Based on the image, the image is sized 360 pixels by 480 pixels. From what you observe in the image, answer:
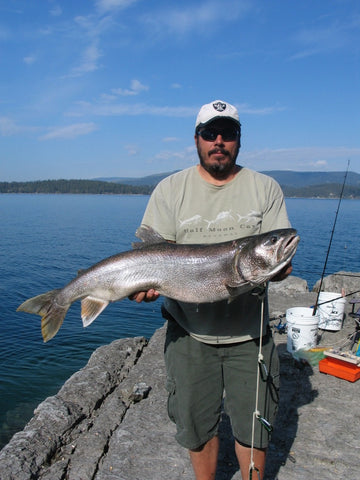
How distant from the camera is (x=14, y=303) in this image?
15820mm

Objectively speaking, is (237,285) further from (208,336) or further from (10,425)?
(10,425)

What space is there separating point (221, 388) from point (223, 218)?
147cm

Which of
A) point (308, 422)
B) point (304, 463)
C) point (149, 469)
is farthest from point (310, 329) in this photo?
point (149, 469)

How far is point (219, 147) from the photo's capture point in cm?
348

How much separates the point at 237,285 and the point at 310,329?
4152mm

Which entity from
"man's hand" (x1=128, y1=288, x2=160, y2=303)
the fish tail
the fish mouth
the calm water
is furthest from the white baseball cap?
the calm water

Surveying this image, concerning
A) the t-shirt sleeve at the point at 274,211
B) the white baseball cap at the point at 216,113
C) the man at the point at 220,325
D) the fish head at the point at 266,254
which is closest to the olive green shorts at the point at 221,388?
the man at the point at 220,325

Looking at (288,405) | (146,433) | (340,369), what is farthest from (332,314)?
(146,433)

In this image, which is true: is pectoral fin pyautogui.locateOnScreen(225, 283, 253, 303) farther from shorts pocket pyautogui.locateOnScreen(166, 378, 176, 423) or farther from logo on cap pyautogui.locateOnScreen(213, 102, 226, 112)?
logo on cap pyautogui.locateOnScreen(213, 102, 226, 112)

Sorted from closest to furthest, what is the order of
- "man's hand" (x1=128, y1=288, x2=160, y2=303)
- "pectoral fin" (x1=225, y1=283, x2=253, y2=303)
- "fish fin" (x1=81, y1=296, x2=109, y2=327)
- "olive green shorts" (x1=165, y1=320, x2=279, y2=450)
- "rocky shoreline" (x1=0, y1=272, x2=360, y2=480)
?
"pectoral fin" (x1=225, y1=283, x2=253, y2=303)
"olive green shorts" (x1=165, y1=320, x2=279, y2=450)
"man's hand" (x1=128, y1=288, x2=160, y2=303)
"fish fin" (x1=81, y1=296, x2=109, y2=327)
"rocky shoreline" (x1=0, y1=272, x2=360, y2=480)

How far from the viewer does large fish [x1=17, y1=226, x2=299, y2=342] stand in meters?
3.21

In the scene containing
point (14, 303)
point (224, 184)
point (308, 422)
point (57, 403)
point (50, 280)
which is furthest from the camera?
point (50, 280)

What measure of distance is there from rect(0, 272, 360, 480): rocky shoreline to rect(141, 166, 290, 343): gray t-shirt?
64.5 inches

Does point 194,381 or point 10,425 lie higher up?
point 194,381
